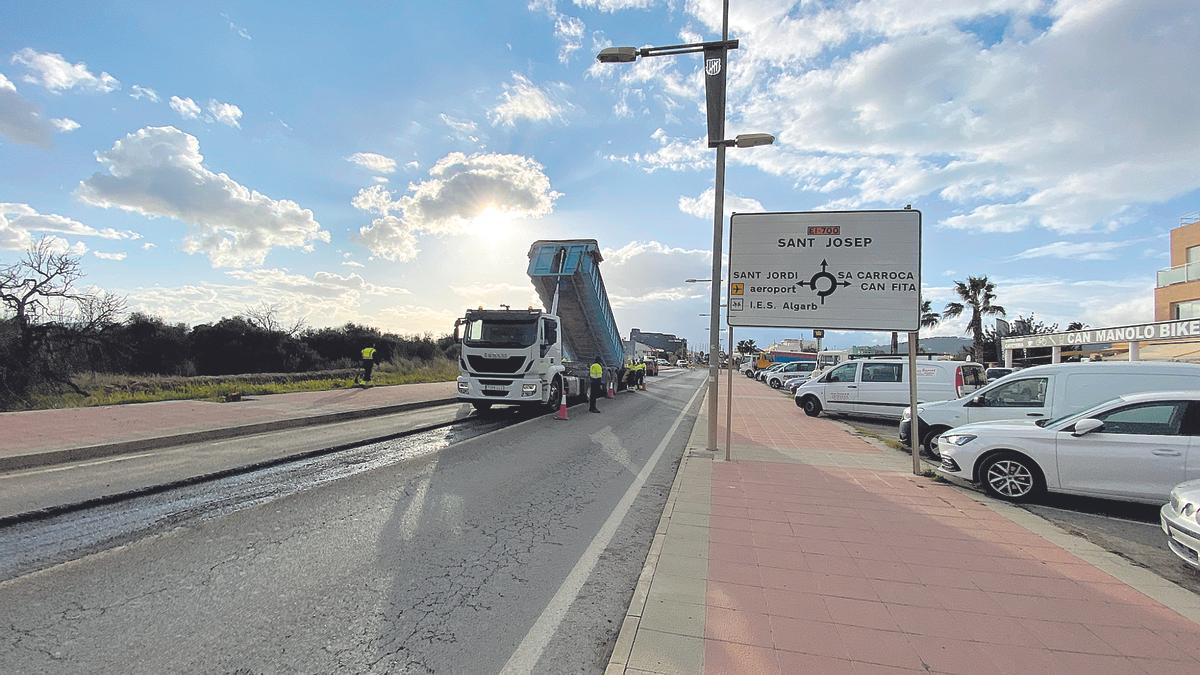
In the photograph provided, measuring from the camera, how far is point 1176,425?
6.00m

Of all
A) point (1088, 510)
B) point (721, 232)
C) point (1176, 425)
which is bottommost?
point (1088, 510)

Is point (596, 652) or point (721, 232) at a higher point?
point (721, 232)

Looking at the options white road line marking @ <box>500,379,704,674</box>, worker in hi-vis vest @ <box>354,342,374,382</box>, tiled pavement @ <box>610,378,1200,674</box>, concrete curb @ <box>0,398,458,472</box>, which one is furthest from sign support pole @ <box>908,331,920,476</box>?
worker in hi-vis vest @ <box>354,342,374,382</box>

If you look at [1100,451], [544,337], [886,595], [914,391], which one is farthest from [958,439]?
[544,337]

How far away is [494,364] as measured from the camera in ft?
45.1

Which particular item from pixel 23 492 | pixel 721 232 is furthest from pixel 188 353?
pixel 721 232

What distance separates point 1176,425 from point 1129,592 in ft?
10.3

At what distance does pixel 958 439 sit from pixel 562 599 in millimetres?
6070

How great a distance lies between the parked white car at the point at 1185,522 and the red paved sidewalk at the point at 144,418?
1251cm

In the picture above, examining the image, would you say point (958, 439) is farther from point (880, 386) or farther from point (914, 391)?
point (880, 386)

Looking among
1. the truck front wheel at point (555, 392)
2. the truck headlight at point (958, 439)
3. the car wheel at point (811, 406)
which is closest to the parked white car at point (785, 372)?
the car wheel at point (811, 406)

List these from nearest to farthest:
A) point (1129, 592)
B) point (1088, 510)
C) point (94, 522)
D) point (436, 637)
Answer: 1. point (436, 637)
2. point (1129, 592)
3. point (94, 522)
4. point (1088, 510)

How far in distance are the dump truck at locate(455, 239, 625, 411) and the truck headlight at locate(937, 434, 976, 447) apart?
856 centimetres

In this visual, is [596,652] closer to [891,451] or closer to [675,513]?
[675,513]
